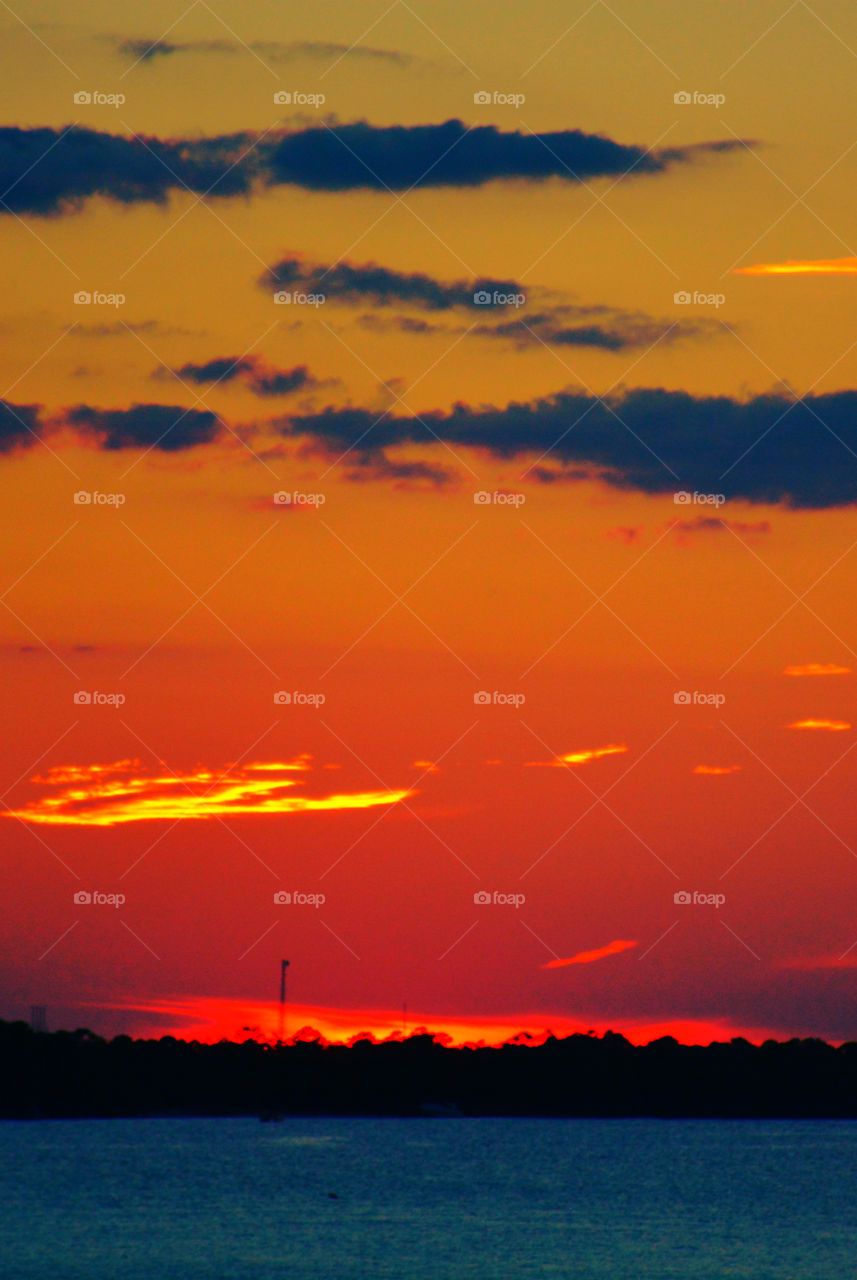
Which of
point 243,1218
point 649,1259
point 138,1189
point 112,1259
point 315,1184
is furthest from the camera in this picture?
point 315,1184

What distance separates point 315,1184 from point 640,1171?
45635 mm

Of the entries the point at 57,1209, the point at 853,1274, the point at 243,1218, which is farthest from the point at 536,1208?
the point at 853,1274

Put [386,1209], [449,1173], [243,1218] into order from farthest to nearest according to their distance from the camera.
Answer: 1. [449,1173]
2. [386,1209]
3. [243,1218]

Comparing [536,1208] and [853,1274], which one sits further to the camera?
[536,1208]

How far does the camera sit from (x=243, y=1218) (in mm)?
117625

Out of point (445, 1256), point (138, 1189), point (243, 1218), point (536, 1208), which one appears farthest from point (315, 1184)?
point (445, 1256)

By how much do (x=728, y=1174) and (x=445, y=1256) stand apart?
324 ft

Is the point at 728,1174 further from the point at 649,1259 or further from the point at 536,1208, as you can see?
the point at 649,1259

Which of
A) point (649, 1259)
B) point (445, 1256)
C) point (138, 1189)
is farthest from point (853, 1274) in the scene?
point (138, 1189)

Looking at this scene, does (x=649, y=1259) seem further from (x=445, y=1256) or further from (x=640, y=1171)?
(x=640, y=1171)

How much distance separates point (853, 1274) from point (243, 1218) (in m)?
40.9

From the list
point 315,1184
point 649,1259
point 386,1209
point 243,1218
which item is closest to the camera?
point 649,1259

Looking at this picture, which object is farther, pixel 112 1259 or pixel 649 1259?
pixel 649 1259

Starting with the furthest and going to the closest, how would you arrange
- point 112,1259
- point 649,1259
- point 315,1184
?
point 315,1184
point 649,1259
point 112,1259
